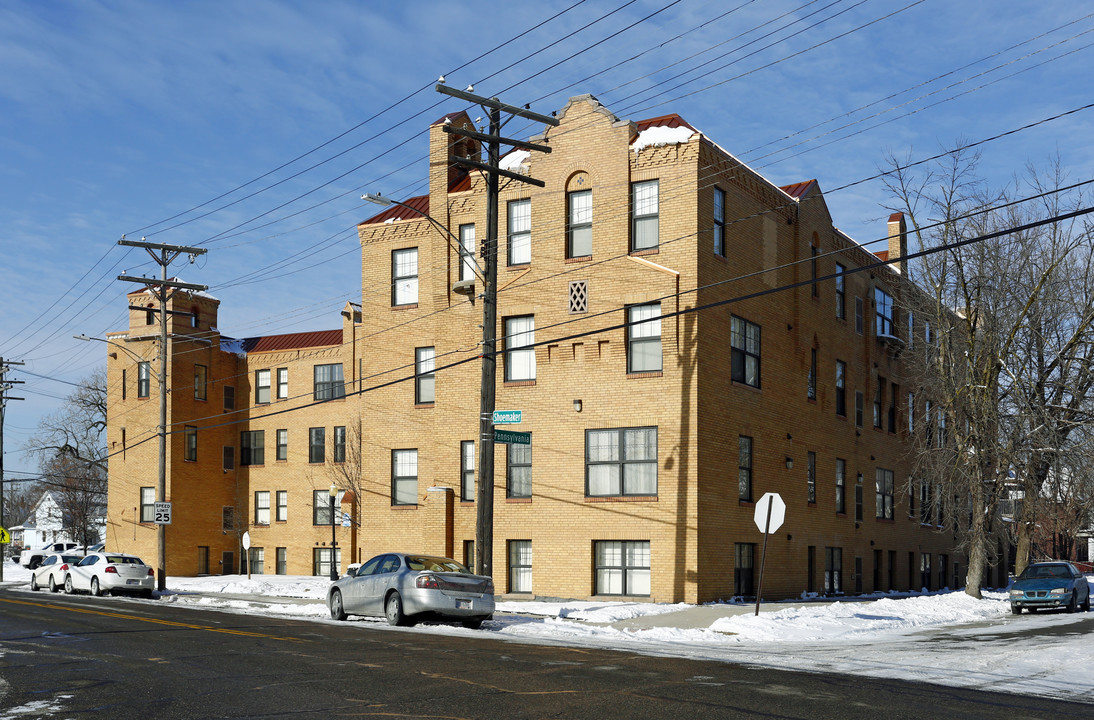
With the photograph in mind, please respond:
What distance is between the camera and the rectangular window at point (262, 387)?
54156 millimetres

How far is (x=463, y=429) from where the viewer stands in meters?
33.2

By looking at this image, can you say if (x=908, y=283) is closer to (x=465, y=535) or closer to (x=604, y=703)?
(x=465, y=535)

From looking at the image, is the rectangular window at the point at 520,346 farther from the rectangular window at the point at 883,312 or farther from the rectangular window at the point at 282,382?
the rectangular window at the point at 282,382

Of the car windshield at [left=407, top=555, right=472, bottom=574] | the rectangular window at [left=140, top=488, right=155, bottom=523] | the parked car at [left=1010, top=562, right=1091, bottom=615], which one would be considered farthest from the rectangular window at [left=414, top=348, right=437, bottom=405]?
the rectangular window at [left=140, top=488, right=155, bottom=523]

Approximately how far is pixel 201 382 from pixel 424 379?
22.1 m

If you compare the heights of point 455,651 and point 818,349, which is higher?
point 818,349

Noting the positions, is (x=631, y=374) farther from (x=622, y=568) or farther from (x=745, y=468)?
(x=622, y=568)

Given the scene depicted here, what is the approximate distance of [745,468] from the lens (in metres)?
31.7

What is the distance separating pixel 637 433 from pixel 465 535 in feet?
21.9

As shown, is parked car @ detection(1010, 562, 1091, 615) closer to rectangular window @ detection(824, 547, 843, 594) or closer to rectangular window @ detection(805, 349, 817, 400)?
rectangular window @ detection(824, 547, 843, 594)

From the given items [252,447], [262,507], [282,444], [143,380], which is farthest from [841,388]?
[143,380]

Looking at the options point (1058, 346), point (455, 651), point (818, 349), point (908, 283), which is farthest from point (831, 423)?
point (455, 651)

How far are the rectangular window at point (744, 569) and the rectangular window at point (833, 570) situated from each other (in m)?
6.00

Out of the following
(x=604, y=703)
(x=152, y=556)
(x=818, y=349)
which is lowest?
(x=152, y=556)
